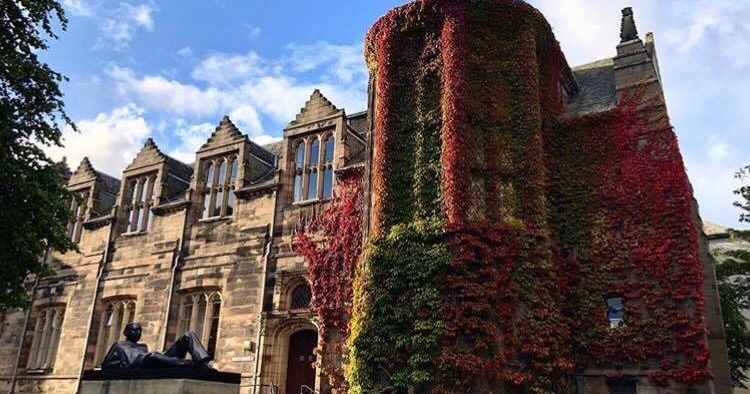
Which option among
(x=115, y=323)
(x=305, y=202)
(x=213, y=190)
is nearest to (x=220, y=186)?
(x=213, y=190)

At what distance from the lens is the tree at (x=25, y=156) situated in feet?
59.2

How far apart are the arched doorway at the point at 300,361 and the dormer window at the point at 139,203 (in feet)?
32.8

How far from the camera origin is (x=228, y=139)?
27391 mm

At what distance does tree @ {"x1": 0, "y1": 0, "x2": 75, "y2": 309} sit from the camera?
1805 cm

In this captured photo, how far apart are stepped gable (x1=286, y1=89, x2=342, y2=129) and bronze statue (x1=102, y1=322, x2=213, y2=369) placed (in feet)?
45.9

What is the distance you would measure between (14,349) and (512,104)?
26540 mm

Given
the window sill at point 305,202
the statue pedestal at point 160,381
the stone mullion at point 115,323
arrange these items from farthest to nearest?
the stone mullion at point 115,323, the window sill at point 305,202, the statue pedestal at point 160,381

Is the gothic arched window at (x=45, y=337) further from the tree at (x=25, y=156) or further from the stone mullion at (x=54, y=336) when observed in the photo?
the tree at (x=25, y=156)

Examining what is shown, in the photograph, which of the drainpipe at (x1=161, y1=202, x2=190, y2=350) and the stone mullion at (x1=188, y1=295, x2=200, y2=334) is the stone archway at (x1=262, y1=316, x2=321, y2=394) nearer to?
the stone mullion at (x1=188, y1=295, x2=200, y2=334)

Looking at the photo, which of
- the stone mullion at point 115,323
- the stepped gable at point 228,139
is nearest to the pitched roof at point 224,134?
the stepped gable at point 228,139

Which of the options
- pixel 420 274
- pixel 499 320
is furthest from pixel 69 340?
pixel 499 320

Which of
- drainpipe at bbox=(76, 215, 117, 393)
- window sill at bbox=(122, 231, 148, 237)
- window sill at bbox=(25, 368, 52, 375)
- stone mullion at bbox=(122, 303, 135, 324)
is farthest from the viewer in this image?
window sill at bbox=(25, 368, 52, 375)

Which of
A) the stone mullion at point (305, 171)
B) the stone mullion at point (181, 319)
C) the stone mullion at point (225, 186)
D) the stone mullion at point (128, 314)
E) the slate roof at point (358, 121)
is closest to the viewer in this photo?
the stone mullion at point (305, 171)

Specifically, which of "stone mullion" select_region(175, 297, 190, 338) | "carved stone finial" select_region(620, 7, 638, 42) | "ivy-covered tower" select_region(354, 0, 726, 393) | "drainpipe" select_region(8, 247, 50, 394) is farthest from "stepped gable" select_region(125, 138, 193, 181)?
"carved stone finial" select_region(620, 7, 638, 42)
